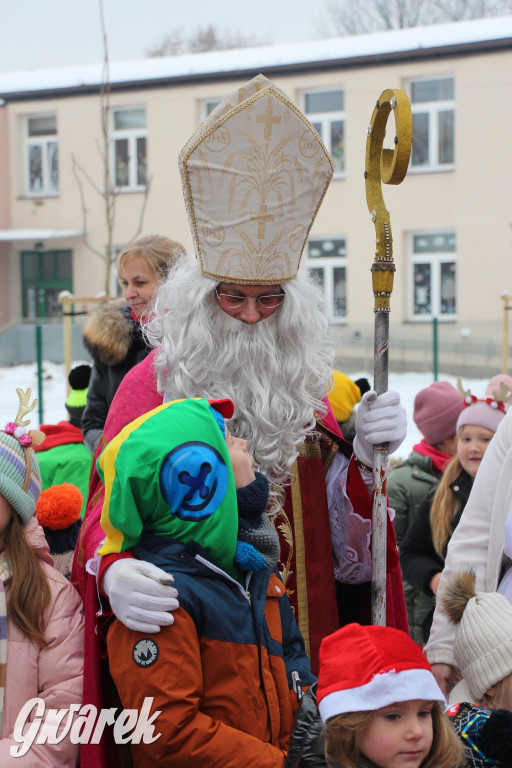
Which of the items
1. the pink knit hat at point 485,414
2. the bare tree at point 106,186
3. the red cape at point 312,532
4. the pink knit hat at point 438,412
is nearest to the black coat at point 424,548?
the pink knit hat at point 485,414

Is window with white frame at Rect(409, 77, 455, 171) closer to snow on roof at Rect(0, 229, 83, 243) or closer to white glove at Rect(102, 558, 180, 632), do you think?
snow on roof at Rect(0, 229, 83, 243)

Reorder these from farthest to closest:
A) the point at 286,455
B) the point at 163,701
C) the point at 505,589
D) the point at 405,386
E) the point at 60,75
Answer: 1. the point at 60,75
2. the point at 405,386
3. the point at 286,455
4. the point at 505,589
5. the point at 163,701

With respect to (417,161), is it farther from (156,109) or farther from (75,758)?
(75,758)

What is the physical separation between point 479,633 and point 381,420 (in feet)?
1.93

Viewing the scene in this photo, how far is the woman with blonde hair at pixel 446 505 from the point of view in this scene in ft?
11.3

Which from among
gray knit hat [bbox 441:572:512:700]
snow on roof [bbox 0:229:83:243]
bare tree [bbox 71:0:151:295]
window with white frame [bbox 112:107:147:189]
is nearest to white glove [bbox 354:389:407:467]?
gray knit hat [bbox 441:572:512:700]

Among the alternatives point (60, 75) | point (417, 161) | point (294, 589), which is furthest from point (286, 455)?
point (60, 75)

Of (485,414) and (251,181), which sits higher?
(251,181)

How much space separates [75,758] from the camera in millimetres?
2031

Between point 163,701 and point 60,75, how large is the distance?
2038 cm

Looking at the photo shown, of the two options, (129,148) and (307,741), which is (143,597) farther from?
(129,148)

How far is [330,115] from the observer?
18406 mm

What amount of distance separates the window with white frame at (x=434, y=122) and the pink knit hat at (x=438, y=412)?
14516mm

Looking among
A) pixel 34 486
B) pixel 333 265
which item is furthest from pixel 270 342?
pixel 333 265
